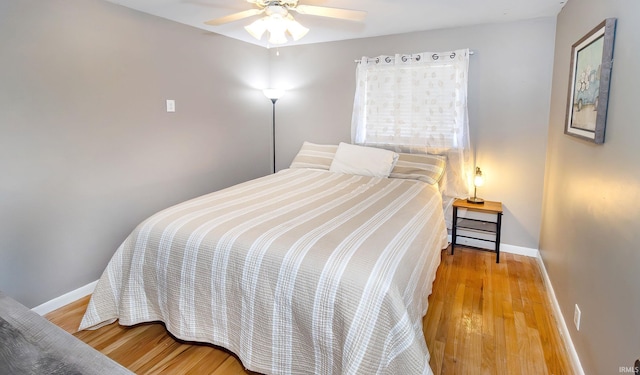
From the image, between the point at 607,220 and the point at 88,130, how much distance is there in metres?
3.08

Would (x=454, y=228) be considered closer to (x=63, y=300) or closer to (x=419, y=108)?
(x=419, y=108)

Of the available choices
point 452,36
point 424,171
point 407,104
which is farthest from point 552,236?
point 452,36

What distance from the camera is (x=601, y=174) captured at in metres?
1.58

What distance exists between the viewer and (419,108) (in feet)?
11.2

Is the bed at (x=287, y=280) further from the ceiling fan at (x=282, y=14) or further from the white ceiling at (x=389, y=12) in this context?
the white ceiling at (x=389, y=12)

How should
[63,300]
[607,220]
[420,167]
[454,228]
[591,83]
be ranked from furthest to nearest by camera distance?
[454,228]
[420,167]
[63,300]
[591,83]
[607,220]

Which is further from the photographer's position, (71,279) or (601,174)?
(71,279)

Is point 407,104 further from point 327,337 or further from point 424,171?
point 327,337

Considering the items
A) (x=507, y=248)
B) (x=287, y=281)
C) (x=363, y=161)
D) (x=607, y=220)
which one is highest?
(x=363, y=161)

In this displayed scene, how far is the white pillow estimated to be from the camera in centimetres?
321

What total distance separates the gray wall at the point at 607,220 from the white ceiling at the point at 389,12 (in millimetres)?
→ 537

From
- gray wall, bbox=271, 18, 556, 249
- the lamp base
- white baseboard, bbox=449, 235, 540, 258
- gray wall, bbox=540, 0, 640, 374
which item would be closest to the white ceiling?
gray wall, bbox=271, 18, 556, 249

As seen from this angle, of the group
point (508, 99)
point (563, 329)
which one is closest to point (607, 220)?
point (563, 329)

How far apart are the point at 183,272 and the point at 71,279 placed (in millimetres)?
1241
